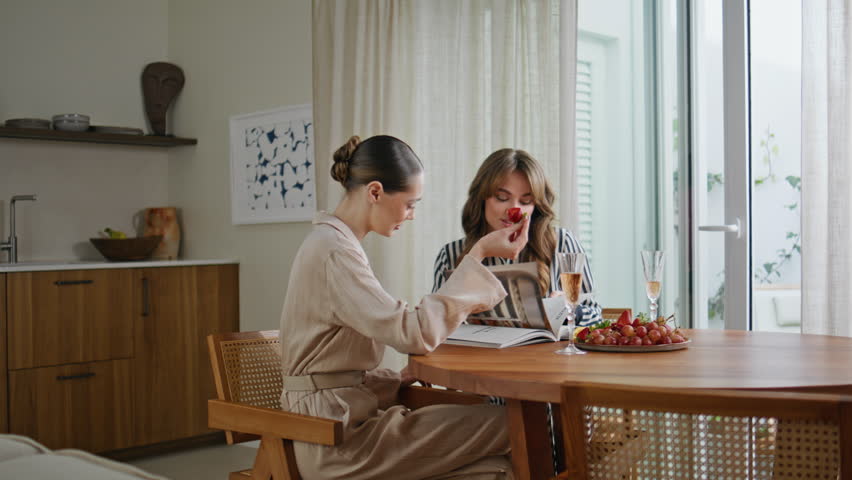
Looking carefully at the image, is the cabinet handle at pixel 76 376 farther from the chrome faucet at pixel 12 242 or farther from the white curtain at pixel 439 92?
the white curtain at pixel 439 92

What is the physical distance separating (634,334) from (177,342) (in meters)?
2.92

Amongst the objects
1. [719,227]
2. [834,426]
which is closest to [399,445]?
[834,426]

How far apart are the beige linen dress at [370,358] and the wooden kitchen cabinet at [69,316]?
2.32m

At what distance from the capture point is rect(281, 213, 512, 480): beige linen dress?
5.77 feet

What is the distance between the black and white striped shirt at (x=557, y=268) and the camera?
238 cm

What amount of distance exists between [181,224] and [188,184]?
0.82 ft

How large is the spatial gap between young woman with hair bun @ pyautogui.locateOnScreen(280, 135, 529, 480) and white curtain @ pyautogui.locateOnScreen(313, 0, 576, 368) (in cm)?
114

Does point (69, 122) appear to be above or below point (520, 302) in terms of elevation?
above

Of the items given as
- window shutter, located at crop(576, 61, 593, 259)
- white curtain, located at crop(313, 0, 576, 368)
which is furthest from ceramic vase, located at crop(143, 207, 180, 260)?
window shutter, located at crop(576, 61, 593, 259)

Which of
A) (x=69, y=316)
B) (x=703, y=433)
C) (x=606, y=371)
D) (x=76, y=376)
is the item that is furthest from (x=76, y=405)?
(x=703, y=433)

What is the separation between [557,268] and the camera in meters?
2.53

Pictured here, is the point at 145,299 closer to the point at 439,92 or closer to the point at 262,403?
the point at 439,92

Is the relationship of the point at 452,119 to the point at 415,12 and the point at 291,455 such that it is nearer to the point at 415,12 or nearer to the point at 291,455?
the point at 415,12

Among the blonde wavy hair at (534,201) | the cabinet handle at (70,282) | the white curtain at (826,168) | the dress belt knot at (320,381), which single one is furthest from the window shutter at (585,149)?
the cabinet handle at (70,282)
